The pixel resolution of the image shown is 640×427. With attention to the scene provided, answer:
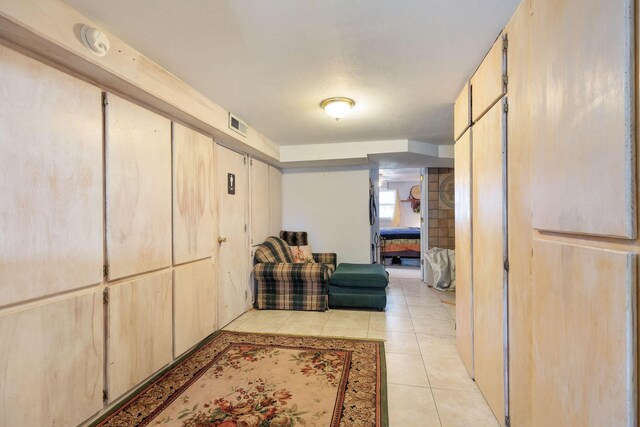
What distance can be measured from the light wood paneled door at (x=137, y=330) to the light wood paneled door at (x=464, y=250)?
2.36m

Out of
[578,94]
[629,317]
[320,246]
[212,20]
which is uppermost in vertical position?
[212,20]

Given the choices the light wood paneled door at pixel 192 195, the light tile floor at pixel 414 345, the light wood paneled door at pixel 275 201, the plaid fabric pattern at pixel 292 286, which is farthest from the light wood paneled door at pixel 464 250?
the light wood paneled door at pixel 275 201

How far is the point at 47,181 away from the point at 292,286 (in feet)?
8.94

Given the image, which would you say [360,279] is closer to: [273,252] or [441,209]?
[273,252]

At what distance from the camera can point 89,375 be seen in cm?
160

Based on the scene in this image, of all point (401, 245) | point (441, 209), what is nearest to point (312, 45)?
point (441, 209)

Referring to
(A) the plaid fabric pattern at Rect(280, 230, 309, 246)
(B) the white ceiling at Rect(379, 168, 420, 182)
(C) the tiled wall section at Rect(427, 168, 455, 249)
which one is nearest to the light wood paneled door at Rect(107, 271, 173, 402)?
(A) the plaid fabric pattern at Rect(280, 230, 309, 246)

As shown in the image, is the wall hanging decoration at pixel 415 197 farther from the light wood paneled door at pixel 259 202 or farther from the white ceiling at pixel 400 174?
the light wood paneled door at pixel 259 202

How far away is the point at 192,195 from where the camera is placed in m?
2.52

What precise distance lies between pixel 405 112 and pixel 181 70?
212 centimetres

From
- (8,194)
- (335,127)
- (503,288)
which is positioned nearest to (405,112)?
(335,127)

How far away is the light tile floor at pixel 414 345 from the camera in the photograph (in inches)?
66.8

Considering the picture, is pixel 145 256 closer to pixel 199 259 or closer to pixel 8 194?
pixel 199 259

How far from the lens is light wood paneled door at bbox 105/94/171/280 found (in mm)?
1752
